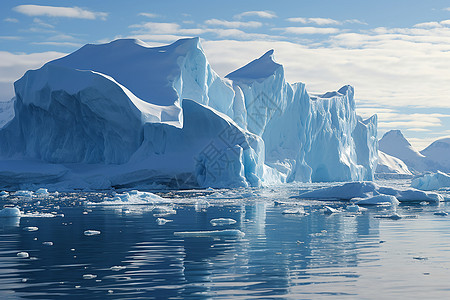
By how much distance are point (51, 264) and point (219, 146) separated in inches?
1027

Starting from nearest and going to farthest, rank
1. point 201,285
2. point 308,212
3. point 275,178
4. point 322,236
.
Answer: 1. point 201,285
2. point 322,236
3. point 308,212
4. point 275,178

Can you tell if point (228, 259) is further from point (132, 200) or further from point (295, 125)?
point (295, 125)

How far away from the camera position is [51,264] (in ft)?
28.3

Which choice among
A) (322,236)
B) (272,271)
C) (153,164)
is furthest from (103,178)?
(272,271)

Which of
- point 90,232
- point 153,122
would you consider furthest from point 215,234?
point 153,122

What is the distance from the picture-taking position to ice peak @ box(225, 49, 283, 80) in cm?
5134

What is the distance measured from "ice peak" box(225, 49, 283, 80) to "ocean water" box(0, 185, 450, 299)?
36237mm

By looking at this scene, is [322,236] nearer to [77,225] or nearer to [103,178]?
[77,225]

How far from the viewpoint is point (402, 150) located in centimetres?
15438

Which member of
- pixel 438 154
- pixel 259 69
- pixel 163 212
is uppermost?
pixel 259 69

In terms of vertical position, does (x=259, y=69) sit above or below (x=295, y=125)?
above

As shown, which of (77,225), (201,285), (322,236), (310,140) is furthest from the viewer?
(310,140)

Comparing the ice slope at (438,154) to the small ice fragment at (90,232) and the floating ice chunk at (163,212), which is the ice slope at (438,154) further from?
the small ice fragment at (90,232)

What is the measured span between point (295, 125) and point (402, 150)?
108 metres
